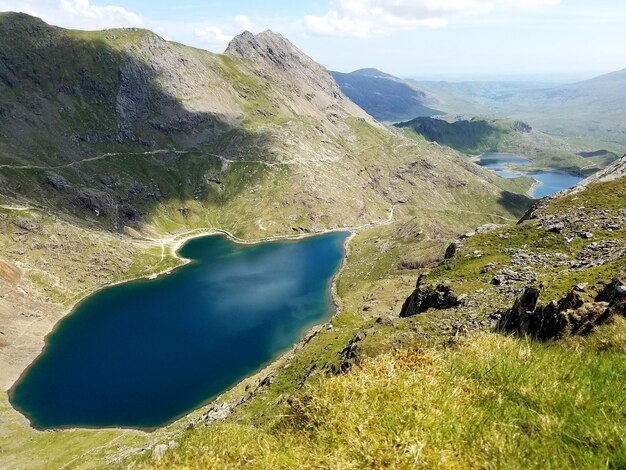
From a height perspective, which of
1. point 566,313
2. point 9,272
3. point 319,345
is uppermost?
point 566,313

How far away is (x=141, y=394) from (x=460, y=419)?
106 meters

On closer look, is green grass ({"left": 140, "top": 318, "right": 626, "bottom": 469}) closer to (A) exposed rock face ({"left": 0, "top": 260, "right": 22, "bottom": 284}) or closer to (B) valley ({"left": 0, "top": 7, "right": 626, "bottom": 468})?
(B) valley ({"left": 0, "top": 7, "right": 626, "bottom": 468})

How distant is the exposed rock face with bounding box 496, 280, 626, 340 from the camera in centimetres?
1643

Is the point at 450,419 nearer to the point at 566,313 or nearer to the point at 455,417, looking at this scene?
the point at 455,417

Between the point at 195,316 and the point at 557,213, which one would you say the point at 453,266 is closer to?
the point at 557,213

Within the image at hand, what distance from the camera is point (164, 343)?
400 feet

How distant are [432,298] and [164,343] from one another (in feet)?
290

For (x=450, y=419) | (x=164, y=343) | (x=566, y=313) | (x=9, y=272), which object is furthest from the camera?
(x=9, y=272)

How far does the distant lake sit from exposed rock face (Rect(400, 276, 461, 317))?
5393cm

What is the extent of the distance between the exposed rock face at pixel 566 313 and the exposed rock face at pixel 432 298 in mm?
19414

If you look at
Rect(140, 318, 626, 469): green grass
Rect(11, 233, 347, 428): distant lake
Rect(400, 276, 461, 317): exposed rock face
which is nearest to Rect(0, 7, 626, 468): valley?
Rect(140, 318, 626, 469): green grass

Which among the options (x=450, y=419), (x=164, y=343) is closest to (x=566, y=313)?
(x=450, y=419)

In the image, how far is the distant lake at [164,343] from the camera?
312ft

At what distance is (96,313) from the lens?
14288 cm
